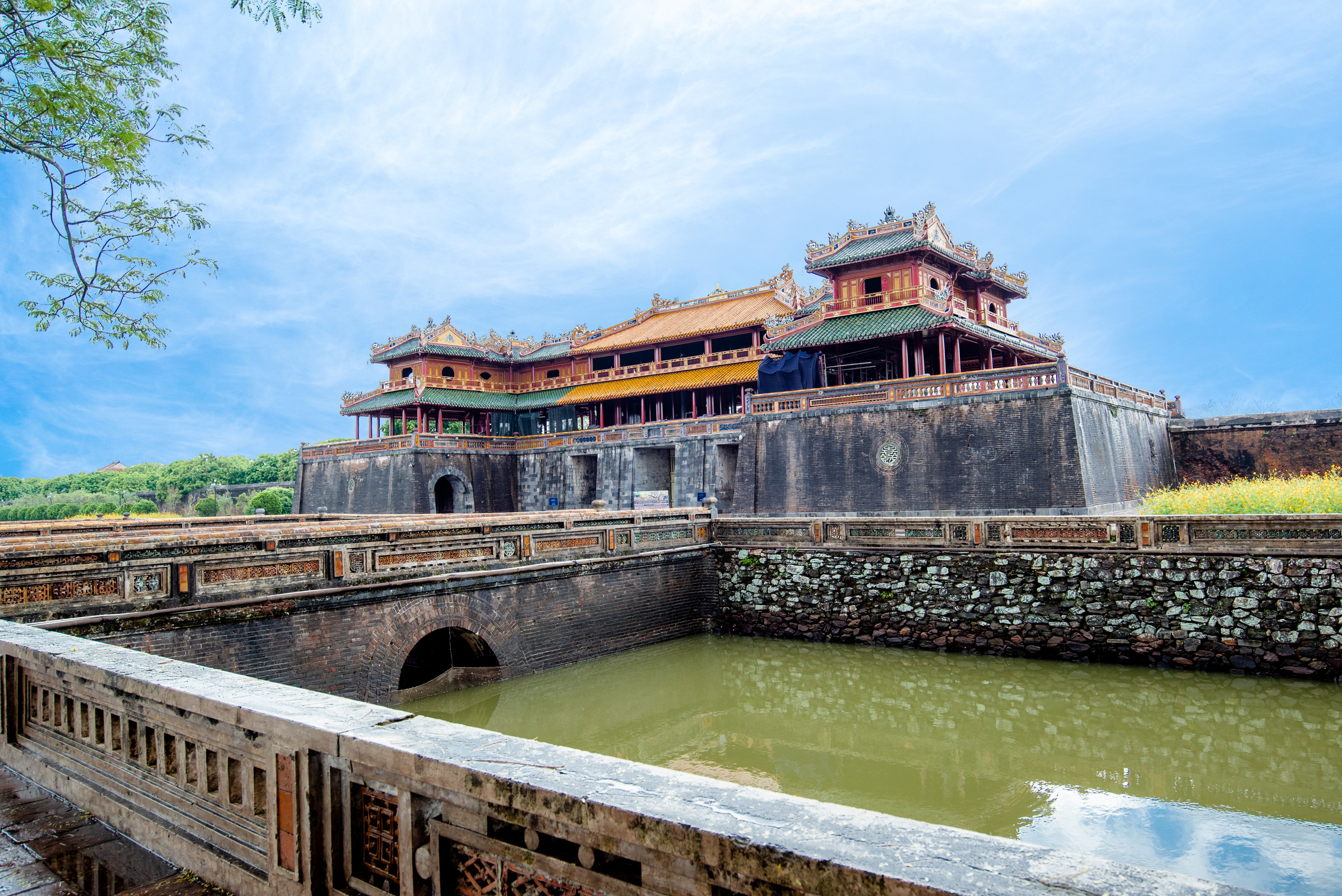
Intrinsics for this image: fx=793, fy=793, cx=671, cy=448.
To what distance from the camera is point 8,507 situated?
39.8 metres

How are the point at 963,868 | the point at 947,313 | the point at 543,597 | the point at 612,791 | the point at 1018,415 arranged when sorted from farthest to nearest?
the point at 947,313 < the point at 1018,415 < the point at 543,597 < the point at 612,791 < the point at 963,868

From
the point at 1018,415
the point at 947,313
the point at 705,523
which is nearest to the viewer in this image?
the point at 705,523

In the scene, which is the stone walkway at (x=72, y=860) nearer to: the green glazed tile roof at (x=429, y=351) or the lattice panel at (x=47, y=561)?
the lattice panel at (x=47, y=561)

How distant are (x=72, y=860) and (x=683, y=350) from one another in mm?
28736

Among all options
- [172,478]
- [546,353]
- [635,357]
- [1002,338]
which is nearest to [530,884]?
[1002,338]

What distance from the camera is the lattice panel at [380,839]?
2.78 meters

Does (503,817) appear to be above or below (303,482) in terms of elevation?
below

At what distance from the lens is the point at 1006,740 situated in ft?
30.7

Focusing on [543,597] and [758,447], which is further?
[758,447]

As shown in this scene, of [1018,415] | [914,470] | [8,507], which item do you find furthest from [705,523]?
[8,507]

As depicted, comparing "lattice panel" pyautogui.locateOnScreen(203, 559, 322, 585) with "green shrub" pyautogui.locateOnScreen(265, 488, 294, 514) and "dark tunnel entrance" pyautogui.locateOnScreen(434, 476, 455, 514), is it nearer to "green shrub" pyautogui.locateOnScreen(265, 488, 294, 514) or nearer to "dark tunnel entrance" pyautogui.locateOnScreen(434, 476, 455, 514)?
"dark tunnel entrance" pyautogui.locateOnScreen(434, 476, 455, 514)

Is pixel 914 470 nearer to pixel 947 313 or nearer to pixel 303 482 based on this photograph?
pixel 947 313

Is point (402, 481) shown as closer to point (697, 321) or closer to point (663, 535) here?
point (697, 321)

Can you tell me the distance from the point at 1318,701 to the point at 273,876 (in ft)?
37.5
